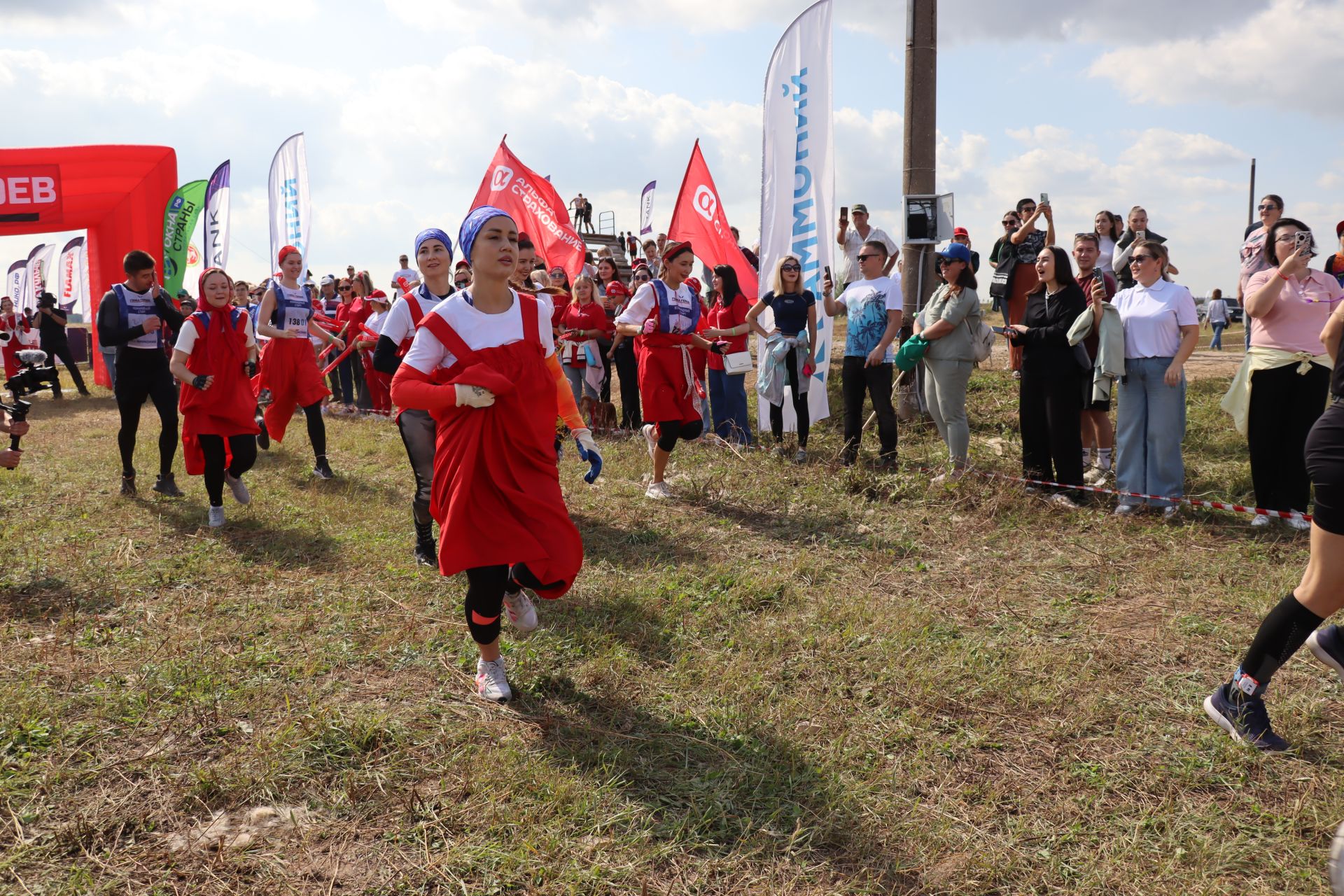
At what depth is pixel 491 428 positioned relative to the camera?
362 cm

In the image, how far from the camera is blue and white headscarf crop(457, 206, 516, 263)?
3686 mm

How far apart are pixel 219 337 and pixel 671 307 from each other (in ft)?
11.2

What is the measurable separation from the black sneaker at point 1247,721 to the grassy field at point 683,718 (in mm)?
64

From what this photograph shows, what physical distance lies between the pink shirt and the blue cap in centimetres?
191

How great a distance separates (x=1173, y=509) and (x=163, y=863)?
6374 millimetres

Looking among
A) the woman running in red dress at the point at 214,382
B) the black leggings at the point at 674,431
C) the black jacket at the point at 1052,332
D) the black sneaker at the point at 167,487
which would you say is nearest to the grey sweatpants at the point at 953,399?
the black jacket at the point at 1052,332

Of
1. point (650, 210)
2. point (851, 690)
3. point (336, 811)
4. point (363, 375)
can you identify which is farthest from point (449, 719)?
point (650, 210)

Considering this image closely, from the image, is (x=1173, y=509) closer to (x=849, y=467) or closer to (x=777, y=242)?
(x=849, y=467)

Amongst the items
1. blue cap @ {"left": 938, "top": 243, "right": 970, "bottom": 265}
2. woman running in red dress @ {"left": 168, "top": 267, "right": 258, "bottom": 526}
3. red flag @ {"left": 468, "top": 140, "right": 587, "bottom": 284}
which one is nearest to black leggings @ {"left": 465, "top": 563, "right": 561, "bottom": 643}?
woman running in red dress @ {"left": 168, "top": 267, "right": 258, "bottom": 526}

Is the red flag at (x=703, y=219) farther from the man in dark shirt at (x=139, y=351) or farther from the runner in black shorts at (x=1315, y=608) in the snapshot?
the runner in black shorts at (x=1315, y=608)

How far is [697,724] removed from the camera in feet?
12.1

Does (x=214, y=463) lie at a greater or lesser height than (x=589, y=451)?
lesser

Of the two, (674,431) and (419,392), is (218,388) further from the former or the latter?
(419,392)

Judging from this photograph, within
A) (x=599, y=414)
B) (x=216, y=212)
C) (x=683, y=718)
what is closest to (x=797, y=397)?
(x=599, y=414)
